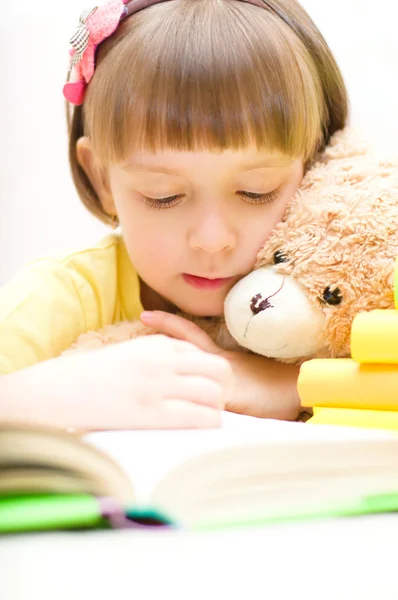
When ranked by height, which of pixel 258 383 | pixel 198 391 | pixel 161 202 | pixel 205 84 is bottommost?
pixel 258 383

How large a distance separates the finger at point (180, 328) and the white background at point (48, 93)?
19.4 inches

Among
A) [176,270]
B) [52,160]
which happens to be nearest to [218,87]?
[176,270]

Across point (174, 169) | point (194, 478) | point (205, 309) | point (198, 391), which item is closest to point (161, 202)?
point (174, 169)

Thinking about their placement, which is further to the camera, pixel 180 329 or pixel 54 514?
pixel 180 329

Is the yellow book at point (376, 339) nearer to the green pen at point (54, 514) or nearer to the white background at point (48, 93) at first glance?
the green pen at point (54, 514)

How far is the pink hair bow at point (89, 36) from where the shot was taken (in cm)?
90

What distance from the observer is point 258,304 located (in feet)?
2.58

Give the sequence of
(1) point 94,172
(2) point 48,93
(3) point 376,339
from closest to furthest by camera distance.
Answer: (3) point 376,339 < (1) point 94,172 < (2) point 48,93

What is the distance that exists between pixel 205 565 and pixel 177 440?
0.49ft

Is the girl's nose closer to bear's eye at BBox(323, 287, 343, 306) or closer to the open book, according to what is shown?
bear's eye at BBox(323, 287, 343, 306)

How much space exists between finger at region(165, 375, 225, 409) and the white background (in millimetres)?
704

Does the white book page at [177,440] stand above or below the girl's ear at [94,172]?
below

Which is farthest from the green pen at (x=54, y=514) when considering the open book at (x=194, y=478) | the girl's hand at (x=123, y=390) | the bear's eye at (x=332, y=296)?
the bear's eye at (x=332, y=296)

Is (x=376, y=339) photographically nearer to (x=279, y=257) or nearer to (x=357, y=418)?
(x=357, y=418)
